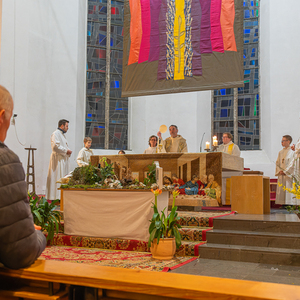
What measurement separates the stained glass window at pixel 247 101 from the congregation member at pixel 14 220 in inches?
475

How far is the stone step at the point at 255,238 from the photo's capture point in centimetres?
496

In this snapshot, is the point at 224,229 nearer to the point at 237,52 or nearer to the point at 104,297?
the point at 104,297

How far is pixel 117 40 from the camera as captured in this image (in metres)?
14.4

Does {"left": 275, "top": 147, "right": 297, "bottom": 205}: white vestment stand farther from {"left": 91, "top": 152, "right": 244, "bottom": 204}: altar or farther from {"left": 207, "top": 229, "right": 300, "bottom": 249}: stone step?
{"left": 207, "top": 229, "right": 300, "bottom": 249}: stone step

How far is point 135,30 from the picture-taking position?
34.1 feet

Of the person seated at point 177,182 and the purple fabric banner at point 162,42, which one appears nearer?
the person seated at point 177,182

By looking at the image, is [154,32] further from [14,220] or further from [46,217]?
[14,220]

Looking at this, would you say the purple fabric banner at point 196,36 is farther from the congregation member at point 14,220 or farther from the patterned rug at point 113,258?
the congregation member at point 14,220

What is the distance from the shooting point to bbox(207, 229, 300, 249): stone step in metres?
4.96

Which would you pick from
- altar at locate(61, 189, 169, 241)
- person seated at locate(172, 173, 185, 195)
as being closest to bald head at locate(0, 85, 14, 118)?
altar at locate(61, 189, 169, 241)

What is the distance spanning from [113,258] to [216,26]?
6.73 metres

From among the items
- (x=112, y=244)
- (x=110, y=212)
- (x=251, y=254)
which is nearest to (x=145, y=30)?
(x=110, y=212)

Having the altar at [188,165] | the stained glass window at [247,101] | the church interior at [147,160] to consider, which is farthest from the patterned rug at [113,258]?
the stained glass window at [247,101]

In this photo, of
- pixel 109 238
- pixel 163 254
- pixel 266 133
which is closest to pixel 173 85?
pixel 266 133
